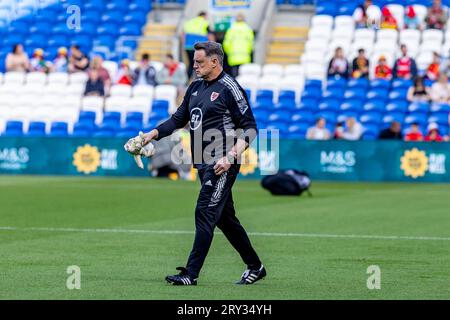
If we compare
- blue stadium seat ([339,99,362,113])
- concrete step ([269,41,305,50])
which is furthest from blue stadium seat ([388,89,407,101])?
concrete step ([269,41,305,50])

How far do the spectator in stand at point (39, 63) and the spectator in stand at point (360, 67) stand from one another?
31.3ft

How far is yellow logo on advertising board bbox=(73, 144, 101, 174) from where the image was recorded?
30.3 metres

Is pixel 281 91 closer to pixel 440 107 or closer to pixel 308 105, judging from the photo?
pixel 308 105

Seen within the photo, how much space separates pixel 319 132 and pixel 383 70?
110 inches

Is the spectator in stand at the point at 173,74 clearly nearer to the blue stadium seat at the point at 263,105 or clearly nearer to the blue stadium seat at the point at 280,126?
the blue stadium seat at the point at 263,105

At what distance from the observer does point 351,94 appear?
3106cm

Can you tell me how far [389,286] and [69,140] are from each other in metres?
20.5

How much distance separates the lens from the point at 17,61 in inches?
1375

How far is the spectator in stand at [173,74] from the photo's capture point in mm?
32469

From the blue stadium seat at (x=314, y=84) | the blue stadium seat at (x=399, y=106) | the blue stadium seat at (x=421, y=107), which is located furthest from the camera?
the blue stadium seat at (x=314, y=84)

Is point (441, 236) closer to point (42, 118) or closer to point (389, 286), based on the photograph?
point (389, 286)

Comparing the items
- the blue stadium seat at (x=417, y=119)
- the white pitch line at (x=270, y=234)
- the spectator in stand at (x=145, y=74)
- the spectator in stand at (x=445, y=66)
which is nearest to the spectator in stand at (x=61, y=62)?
the spectator in stand at (x=145, y=74)
